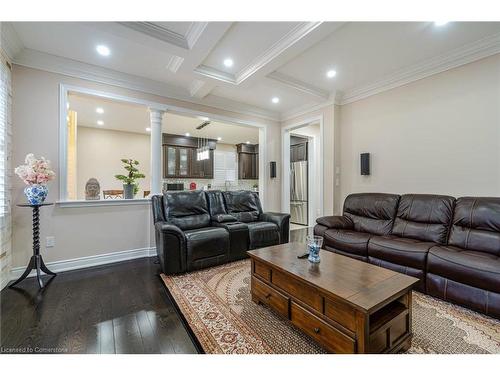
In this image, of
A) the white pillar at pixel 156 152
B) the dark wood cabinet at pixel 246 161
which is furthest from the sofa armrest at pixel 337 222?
the dark wood cabinet at pixel 246 161

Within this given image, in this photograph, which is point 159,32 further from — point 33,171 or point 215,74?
point 33,171

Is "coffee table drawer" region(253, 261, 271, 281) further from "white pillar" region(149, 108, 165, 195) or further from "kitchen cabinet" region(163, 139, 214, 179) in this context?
"kitchen cabinet" region(163, 139, 214, 179)

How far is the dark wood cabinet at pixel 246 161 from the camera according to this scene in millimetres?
8117

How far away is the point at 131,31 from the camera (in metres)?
2.32

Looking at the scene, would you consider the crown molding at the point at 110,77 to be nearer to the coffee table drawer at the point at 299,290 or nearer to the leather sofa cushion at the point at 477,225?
the coffee table drawer at the point at 299,290

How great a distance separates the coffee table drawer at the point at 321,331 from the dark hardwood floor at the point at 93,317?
74cm

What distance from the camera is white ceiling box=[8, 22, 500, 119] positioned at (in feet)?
7.86

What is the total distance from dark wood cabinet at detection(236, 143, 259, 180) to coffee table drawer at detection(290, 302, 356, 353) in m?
6.59

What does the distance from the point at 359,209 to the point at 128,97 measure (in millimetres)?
3994

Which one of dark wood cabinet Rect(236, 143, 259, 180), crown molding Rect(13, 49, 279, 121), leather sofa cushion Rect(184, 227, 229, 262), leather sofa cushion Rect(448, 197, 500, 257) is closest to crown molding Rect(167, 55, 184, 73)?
crown molding Rect(13, 49, 279, 121)
